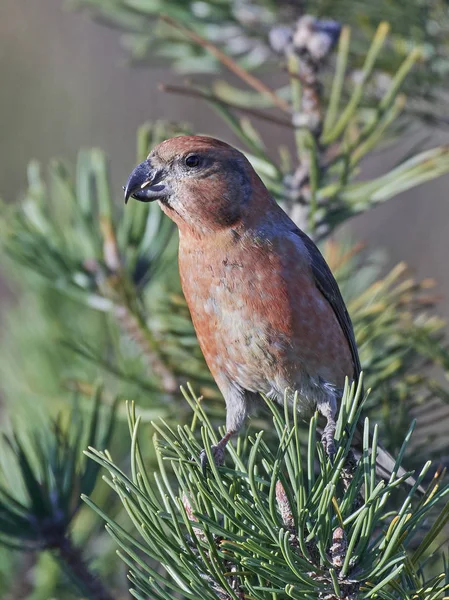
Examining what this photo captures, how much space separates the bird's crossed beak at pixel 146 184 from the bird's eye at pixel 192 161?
10 cm

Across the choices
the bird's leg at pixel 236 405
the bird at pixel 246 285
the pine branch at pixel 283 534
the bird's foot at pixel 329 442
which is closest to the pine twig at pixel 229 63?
the bird at pixel 246 285

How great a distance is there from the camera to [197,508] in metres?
1.83

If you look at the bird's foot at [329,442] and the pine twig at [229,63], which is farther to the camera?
the pine twig at [229,63]

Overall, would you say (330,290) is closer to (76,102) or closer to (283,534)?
(283,534)

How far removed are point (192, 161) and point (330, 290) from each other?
2.00ft

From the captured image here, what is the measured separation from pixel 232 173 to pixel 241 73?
32 cm

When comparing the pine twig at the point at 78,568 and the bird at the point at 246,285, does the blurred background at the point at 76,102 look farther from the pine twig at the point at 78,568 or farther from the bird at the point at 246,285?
the pine twig at the point at 78,568

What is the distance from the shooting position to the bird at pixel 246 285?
266 centimetres

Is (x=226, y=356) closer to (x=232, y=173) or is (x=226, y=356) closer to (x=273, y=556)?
(x=232, y=173)

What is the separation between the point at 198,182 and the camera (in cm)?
277

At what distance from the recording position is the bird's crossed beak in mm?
2604

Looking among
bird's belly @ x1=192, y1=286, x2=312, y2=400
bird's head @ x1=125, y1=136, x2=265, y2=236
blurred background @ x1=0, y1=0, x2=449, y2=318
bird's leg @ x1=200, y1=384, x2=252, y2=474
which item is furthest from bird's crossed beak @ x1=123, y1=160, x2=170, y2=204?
blurred background @ x1=0, y1=0, x2=449, y2=318

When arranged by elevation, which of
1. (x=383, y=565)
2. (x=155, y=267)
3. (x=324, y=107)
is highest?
(x=324, y=107)

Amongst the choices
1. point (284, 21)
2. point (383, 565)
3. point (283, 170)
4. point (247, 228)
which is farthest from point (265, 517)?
point (284, 21)
